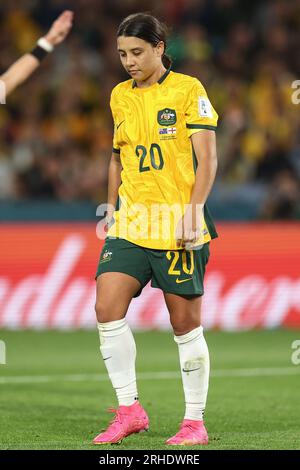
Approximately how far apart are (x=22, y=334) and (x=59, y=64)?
622 cm

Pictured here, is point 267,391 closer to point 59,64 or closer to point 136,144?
point 136,144

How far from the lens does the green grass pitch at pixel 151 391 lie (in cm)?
704

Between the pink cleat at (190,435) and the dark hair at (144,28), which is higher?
the dark hair at (144,28)

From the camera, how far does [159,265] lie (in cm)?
675

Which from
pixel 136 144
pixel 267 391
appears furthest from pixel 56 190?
pixel 136 144

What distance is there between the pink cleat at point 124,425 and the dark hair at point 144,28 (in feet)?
7.12

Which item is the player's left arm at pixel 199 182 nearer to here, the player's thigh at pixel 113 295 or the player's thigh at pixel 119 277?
the player's thigh at pixel 119 277

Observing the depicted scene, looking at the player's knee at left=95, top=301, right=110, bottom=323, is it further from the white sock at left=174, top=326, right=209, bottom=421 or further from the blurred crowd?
the blurred crowd

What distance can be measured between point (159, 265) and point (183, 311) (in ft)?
1.01

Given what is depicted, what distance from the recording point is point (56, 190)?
16141mm

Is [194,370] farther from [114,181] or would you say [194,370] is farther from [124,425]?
[114,181]

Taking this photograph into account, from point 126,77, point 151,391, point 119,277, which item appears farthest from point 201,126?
point 126,77

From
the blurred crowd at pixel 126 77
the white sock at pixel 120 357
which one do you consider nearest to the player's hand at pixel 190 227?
the white sock at pixel 120 357

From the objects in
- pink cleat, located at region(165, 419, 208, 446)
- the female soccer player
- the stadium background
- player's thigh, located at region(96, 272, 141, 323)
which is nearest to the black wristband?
the stadium background
